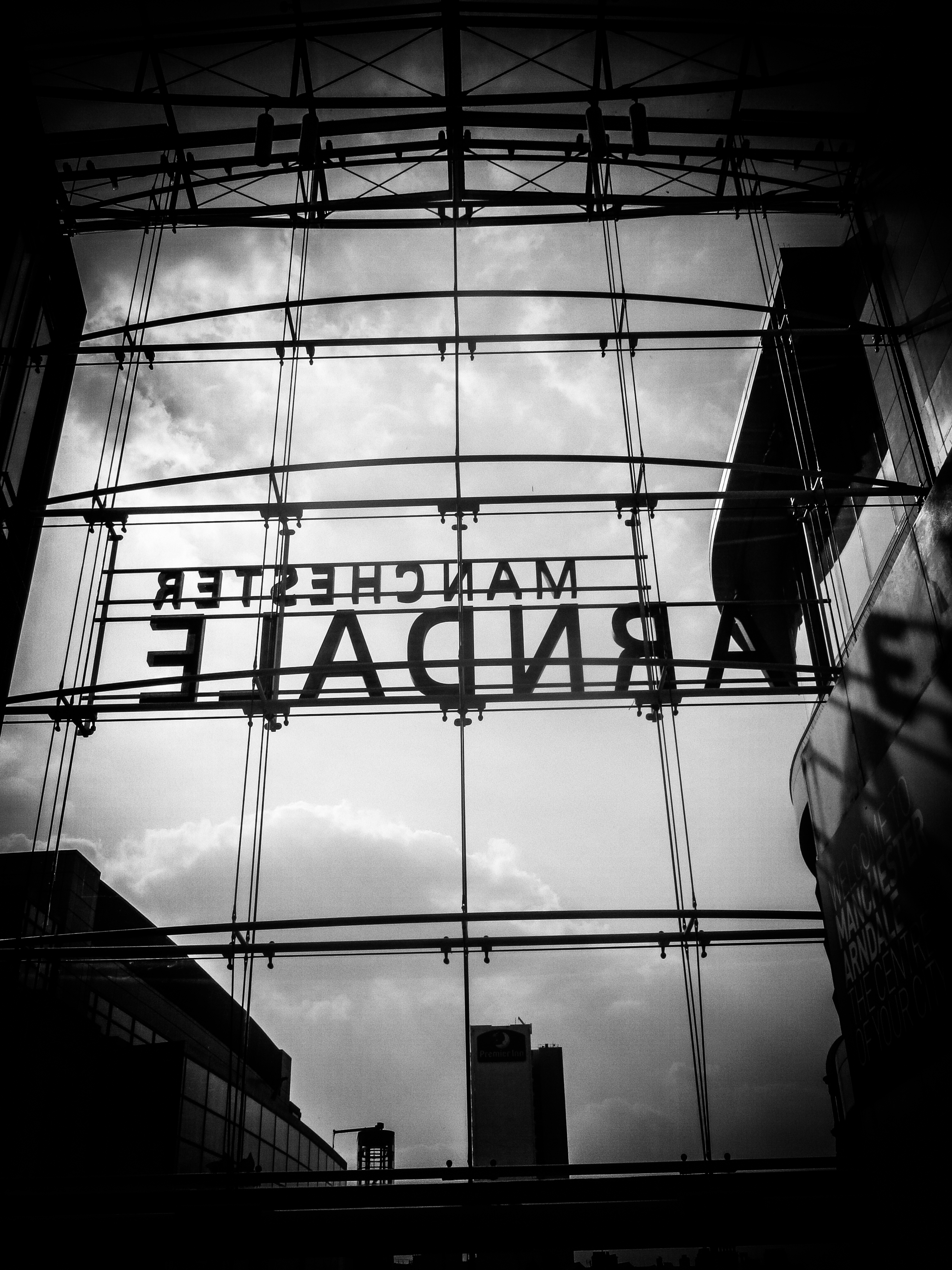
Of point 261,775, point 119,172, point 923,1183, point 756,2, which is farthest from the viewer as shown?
point 119,172

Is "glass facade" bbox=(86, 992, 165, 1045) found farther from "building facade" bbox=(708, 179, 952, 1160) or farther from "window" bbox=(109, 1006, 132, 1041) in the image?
"building facade" bbox=(708, 179, 952, 1160)

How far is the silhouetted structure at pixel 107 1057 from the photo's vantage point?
852cm

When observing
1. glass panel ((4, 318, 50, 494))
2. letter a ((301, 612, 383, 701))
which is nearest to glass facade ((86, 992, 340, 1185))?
letter a ((301, 612, 383, 701))

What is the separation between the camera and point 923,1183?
6398 millimetres

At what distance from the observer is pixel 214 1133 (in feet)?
41.9

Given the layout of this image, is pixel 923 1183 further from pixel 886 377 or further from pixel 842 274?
pixel 842 274

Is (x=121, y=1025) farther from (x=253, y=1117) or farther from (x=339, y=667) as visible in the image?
(x=339, y=667)

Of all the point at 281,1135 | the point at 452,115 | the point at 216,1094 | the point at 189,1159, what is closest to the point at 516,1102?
the point at 189,1159

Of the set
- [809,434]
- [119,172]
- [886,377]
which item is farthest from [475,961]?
[119,172]

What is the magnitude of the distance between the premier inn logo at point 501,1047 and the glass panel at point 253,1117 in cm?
530

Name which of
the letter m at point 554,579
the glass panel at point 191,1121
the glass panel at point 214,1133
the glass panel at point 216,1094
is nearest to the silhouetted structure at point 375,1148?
the glass panel at point 191,1121

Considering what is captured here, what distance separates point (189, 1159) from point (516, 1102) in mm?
5767

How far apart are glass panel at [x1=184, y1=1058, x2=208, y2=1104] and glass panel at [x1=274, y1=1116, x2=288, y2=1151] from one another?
1.04 m

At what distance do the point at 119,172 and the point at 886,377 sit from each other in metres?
9.48
